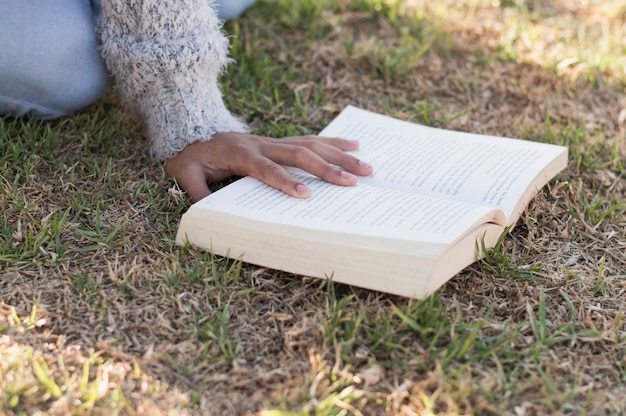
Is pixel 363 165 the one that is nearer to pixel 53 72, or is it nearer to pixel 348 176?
pixel 348 176

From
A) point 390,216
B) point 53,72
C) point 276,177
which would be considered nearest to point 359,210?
point 390,216

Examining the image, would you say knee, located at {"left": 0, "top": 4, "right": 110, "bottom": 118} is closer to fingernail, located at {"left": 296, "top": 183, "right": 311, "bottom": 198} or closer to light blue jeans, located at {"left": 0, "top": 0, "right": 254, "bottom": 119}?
light blue jeans, located at {"left": 0, "top": 0, "right": 254, "bottom": 119}

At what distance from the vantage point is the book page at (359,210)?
1.19 meters

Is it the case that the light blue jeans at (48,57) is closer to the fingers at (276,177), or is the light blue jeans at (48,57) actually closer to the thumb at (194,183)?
the thumb at (194,183)

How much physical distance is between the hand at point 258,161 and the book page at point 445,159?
0.07 meters

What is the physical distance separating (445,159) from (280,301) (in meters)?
0.47

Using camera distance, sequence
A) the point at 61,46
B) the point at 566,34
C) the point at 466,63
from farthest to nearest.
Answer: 1. the point at 566,34
2. the point at 466,63
3. the point at 61,46

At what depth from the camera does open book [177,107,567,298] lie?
3.82ft

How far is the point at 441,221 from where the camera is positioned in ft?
3.96

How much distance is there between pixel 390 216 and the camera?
123cm

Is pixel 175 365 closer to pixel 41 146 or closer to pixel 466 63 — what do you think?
pixel 41 146

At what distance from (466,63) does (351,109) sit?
49 cm

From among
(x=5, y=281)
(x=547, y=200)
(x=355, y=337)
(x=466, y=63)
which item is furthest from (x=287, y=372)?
(x=466, y=63)

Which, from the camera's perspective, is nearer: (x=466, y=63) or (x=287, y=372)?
(x=287, y=372)
